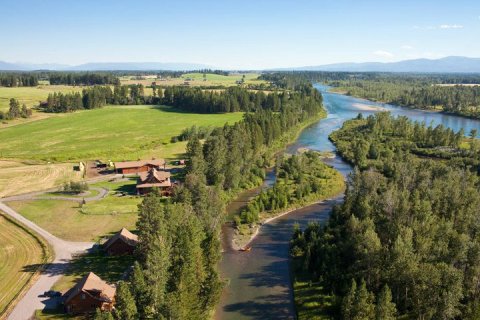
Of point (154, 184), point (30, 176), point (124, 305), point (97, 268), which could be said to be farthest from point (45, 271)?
point (30, 176)

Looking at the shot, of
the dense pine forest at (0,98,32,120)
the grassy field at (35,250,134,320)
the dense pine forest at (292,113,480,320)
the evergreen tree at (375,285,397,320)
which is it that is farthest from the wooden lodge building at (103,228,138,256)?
the dense pine forest at (0,98,32,120)

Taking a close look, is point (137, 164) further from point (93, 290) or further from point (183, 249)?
point (183, 249)

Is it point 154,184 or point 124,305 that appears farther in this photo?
point 154,184

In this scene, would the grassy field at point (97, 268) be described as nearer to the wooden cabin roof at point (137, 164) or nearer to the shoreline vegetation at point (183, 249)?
the shoreline vegetation at point (183, 249)

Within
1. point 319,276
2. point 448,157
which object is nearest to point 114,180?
point 319,276

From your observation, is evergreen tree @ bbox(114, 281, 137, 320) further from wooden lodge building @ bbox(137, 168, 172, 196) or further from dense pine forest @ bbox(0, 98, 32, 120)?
dense pine forest @ bbox(0, 98, 32, 120)
